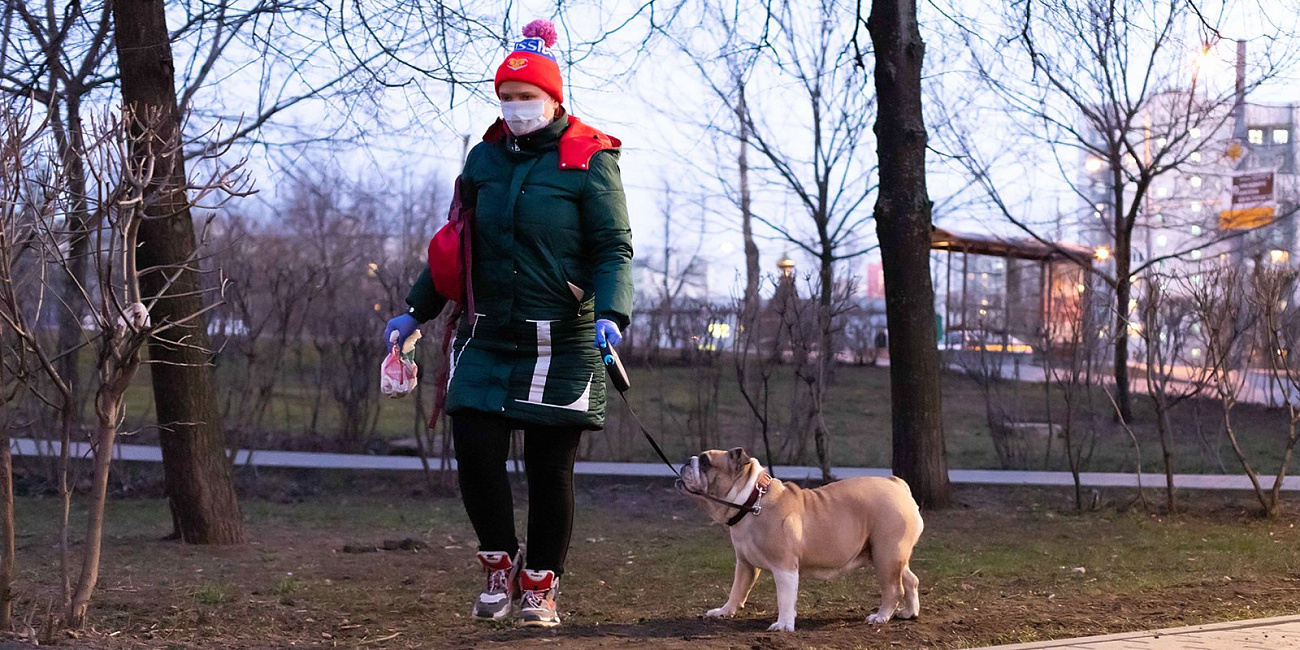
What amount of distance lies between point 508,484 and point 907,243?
5336 mm

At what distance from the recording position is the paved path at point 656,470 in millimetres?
10828

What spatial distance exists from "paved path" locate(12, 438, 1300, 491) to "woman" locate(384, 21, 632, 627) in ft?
22.6

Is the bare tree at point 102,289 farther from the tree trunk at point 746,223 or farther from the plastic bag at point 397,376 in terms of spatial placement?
the tree trunk at point 746,223

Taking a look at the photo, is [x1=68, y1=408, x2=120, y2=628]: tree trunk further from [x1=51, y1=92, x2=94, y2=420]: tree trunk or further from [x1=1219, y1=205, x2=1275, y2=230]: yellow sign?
[x1=1219, y1=205, x2=1275, y2=230]: yellow sign

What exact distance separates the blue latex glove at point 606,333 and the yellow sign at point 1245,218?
18.5m

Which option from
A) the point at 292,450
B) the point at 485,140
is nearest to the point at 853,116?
the point at 292,450

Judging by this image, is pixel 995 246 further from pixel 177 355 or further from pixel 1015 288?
pixel 177 355

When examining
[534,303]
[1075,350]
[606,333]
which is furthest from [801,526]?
[1075,350]

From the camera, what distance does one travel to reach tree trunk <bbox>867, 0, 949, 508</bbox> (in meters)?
9.01

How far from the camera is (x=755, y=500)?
4930 mm

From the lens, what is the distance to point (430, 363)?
16.0 meters

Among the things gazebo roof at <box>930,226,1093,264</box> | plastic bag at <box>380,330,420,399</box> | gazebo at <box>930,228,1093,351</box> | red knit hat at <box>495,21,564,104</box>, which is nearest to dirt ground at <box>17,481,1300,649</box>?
plastic bag at <box>380,330,420,399</box>

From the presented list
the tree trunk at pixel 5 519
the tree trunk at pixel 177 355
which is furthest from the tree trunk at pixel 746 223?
the tree trunk at pixel 5 519

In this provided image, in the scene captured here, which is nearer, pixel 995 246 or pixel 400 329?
pixel 400 329
